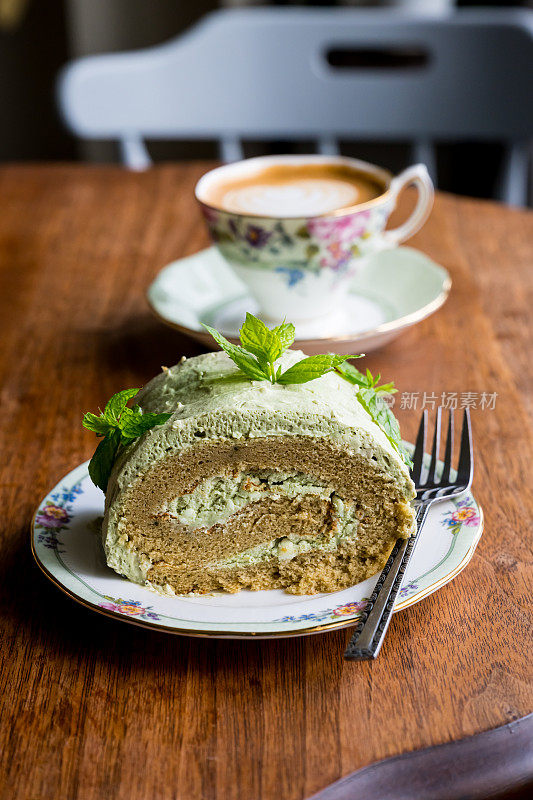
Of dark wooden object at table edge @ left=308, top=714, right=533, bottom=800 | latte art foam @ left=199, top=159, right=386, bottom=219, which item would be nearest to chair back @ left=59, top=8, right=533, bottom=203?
latte art foam @ left=199, top=159, right=386, bottom=219

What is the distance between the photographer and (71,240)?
1.63 metres

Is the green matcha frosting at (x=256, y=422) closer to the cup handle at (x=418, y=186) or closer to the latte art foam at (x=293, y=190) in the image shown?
the latte art foam at (x=293, y=190)

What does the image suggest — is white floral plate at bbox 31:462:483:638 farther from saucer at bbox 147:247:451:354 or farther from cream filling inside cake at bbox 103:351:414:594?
saucer at bbox 147:247:451:354

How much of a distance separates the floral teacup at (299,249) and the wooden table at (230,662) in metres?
0.12

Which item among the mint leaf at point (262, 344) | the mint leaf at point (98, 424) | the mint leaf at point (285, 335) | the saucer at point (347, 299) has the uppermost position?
the mint leaf at point (262, 344)

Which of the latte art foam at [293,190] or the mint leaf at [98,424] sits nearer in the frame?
the mint leaf at [98,424]

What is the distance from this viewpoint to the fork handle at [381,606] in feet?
2.27

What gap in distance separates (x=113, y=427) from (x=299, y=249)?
1.66ft

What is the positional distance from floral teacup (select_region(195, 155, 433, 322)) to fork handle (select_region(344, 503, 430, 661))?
0.49 m

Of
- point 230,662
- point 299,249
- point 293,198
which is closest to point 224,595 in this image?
point 230,662

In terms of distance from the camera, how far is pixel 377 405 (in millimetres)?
847

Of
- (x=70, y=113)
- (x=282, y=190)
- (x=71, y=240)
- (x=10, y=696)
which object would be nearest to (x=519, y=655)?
(x=10, y=696)

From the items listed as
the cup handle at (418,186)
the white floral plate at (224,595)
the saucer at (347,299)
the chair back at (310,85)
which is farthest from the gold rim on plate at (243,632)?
the chair back at (310,85)

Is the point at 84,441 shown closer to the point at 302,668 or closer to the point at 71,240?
the point at 302,668
